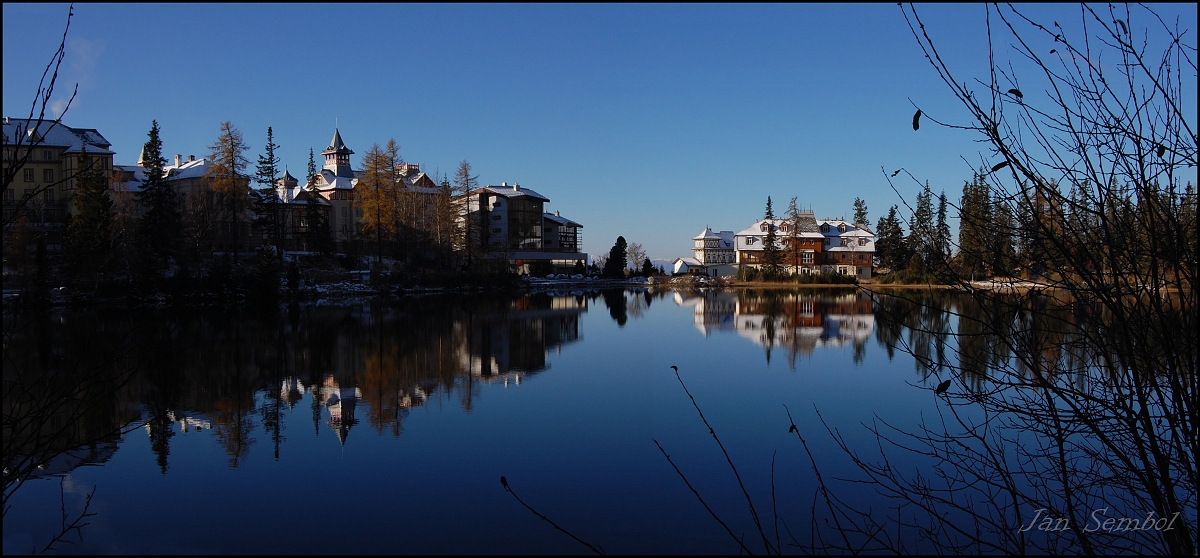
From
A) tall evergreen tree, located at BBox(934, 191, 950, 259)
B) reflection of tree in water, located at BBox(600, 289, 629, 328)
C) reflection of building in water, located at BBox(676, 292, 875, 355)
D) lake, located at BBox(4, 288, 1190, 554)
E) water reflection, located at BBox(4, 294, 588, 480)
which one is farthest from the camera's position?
reflection of tree in water, located at BBox(600, 289, 629, 328)

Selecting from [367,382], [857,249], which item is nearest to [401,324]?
[367,382]

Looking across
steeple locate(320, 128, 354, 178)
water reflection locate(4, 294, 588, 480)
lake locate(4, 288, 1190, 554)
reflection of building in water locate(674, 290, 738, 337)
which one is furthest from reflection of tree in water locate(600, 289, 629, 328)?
steeple locate(320, 128, 354, 178)

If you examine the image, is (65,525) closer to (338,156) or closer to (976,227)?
(976,227)

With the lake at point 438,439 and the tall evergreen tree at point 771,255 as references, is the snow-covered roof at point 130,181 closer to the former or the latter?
the lake at point 438,439

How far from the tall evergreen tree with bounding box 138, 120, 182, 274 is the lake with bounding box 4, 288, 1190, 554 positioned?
1430 cm

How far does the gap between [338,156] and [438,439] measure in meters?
61.2

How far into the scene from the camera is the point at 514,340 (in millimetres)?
18031

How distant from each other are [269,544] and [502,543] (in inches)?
63.5

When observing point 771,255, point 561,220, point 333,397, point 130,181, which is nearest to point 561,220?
point 561,220

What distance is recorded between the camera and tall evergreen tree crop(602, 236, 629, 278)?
63.7 m

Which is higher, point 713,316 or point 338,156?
point 338,156

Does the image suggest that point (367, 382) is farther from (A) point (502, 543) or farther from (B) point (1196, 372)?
(B) point (1196, 372)

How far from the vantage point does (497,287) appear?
4378cm

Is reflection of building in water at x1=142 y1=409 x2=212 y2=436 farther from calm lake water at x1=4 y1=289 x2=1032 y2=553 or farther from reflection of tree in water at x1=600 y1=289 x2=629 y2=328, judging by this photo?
reflection of tree in water at x1=600 y1=289 x2=629 y2=328
